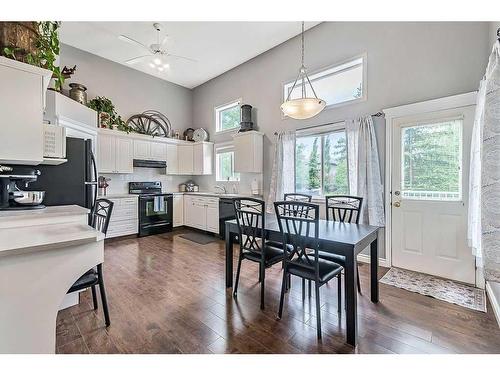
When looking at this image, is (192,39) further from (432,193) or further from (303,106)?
(432,193)

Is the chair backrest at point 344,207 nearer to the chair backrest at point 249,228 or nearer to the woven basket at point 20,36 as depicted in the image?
the chair backrest at point 249,228

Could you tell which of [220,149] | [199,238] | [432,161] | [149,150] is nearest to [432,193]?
[432,161]

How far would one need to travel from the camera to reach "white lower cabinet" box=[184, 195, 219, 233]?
5.00 meters

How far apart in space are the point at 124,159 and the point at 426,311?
5.36 metres

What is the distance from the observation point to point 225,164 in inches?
228

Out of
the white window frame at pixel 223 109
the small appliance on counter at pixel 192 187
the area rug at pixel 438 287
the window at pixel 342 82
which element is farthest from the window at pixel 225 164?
the area rug at pixel 438 287

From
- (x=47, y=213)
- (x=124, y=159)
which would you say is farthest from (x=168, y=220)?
(x=47, y=213)

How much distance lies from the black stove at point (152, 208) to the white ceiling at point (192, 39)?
2722mm

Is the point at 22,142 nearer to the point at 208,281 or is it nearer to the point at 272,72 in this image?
the point at 208,281

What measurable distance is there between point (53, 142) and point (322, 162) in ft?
11.8

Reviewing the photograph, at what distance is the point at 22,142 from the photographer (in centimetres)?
209

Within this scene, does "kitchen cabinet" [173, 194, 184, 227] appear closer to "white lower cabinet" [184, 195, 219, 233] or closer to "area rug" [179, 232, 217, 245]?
"white lower cabinet" [184, 195, 219, 233]

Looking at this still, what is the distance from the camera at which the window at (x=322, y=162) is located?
3791 millimetres

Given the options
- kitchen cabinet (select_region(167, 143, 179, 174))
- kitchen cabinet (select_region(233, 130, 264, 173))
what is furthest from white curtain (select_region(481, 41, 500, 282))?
kitchen cabinet (select_region(167, 143, 179, 174))
